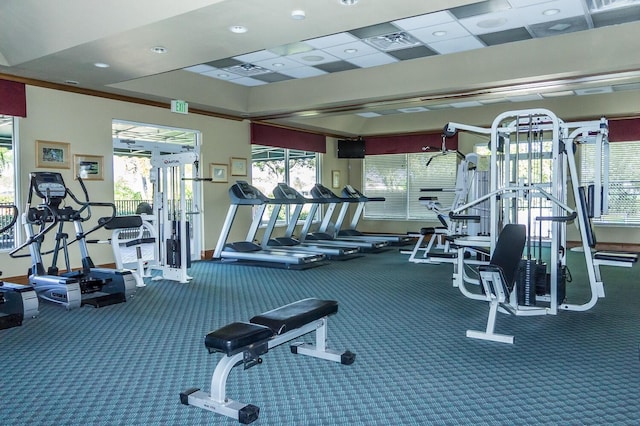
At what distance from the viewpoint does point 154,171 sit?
6.65 metres

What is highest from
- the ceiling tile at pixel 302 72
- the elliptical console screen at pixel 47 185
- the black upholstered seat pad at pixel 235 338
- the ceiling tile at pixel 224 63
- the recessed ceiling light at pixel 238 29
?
the ceiling tile at pixel 302 72

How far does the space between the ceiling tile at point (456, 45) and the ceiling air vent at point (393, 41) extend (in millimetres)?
311

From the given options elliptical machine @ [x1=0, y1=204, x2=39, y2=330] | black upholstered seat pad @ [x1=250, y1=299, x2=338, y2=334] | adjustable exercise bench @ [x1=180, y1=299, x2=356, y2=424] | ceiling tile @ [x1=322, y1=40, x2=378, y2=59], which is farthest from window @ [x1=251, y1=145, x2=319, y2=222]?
adjustable exercise bench @ [x1=180, y1=299, x2=356, y2=424]

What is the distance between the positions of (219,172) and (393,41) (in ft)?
13.4

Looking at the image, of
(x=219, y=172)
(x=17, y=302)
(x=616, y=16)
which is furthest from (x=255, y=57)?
(x=616, y=16)

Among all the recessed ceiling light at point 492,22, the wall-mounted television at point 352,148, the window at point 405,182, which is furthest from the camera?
the wall-mounted television at point 352,148

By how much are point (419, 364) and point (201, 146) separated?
6.29 meters

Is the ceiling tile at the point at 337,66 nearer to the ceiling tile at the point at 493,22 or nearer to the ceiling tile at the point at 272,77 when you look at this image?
the ceiling tile at the point at 272,77

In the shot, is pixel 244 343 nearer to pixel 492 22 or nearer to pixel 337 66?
pixel 492 22

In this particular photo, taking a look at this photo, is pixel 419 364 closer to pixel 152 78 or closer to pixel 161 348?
pixel 161 348

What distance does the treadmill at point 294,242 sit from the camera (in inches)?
322

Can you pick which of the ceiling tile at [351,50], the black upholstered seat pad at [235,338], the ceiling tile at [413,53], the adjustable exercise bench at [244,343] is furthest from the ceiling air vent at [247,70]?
the black upholstered seat pad at [235,338]

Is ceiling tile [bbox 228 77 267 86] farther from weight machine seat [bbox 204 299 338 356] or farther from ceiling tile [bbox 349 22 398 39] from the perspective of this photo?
weight machine seat [bbox 204 299 338 356]

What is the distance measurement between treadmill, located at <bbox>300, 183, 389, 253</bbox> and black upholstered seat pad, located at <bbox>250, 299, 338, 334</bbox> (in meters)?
5.43
